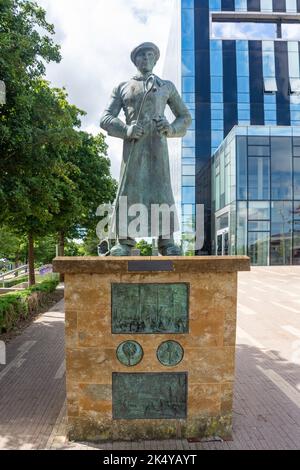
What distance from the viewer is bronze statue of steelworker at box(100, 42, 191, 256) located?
517 cm

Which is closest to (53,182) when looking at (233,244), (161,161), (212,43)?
(161,161)

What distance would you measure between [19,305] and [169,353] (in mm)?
8001

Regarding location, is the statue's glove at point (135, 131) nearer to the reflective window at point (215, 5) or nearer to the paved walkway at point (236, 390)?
the paved walkway at point (236, 390)

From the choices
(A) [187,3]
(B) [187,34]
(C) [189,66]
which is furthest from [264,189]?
(A) [187,3]

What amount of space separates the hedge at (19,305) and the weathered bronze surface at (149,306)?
641cm

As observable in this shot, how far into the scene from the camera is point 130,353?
4.74 m

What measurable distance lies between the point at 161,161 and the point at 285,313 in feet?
31.0

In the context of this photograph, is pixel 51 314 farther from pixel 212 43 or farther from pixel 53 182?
pixel 212 43

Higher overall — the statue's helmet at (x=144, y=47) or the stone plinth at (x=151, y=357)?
the statue's helmet at (x=144, y=47)

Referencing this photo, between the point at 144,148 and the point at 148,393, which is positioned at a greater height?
the point at 144,148

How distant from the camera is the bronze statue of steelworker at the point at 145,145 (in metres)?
5.17

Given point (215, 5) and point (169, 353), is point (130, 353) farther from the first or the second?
point (215, 5)

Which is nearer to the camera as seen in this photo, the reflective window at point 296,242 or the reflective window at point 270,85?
the reflective window at point 296,242

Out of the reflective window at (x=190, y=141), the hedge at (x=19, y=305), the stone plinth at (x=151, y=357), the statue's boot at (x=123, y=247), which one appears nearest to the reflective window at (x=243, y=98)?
the reflective window at (x=190, y=141)
